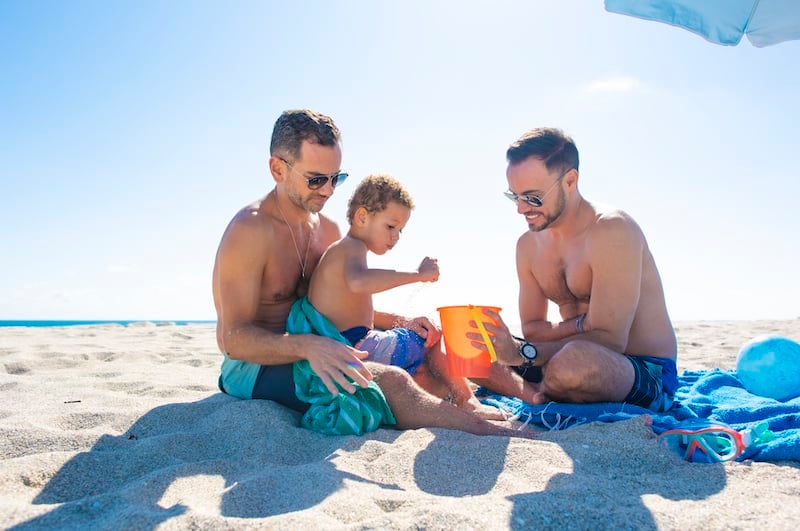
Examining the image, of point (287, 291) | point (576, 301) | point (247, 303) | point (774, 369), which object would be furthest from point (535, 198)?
point (774, 369)

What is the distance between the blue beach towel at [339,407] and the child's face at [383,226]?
0.91m

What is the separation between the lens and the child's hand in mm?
3092

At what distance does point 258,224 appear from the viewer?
10.0 ft

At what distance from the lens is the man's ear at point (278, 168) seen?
3229 millimetres

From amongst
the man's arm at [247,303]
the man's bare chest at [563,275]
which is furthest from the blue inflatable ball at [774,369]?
the man's arm at [247,303]

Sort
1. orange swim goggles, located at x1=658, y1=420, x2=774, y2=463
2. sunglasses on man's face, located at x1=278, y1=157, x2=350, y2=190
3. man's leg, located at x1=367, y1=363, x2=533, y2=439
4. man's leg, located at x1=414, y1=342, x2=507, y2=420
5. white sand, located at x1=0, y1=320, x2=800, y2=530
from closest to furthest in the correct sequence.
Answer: white sand, located at x1=0, y1=320, x2=800, y2=530
orange swim goggles, located at x1=658, y1=420, x2=774, y2=463
man's leg, located at x1=367, y1=363, x2=533, y2=439
man's leg, located at x1=414, y1=342, x2=507, y2=420
sunglasses on man's face, located at x1=278, y1=157, x2=350, y2=190

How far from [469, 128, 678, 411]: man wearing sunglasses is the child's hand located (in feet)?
1.51

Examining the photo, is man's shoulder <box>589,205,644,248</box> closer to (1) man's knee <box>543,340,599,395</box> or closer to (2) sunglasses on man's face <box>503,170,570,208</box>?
(2) sunglasses on man's face <box>503,170,570,208</box>

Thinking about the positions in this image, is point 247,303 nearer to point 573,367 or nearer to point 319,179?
point 319,179

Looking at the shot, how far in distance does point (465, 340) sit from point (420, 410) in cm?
42

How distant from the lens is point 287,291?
3307 mm

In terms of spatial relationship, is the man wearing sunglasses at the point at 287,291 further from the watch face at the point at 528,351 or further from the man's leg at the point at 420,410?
the watch face at the point at 528,351

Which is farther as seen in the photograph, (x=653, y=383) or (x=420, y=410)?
(x=653, y=383)

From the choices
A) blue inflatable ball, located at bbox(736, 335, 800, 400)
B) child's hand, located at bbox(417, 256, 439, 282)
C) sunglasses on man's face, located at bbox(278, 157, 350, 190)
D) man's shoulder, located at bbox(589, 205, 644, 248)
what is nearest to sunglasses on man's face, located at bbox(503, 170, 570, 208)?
man's shoulder, located at bbox(589, 205, 644, 248)
